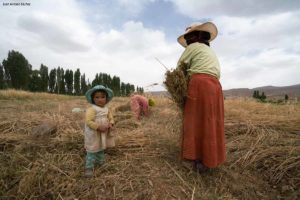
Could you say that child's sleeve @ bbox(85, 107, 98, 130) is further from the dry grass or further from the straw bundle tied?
the straw bundle tied

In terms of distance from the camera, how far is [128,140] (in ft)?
10.1

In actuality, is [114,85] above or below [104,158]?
above

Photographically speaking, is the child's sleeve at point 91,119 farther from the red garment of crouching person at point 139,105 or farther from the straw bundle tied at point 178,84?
the red garment of crouching person at point 139,105

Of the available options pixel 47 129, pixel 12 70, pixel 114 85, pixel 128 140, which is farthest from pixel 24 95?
pixel 12 70

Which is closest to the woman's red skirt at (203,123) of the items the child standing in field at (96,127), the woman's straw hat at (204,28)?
the woman's straw hat at (204,28)

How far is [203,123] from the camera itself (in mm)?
2354

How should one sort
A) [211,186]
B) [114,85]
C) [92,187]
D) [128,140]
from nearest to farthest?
[92,187]
[211,186]
[128,140]
[114,85]

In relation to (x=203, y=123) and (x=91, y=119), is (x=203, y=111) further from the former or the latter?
(x=91, y=119)

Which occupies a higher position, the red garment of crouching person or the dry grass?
the red garment of crouching person

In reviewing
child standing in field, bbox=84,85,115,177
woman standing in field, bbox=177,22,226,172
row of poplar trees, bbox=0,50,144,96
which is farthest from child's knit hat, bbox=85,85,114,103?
row of poplar trees, bbox=0,50,144,96

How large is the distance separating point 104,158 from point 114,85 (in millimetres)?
30068

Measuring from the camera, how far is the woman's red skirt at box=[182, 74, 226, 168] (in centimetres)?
233

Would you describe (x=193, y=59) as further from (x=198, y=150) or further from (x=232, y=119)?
(x=232, y=119)

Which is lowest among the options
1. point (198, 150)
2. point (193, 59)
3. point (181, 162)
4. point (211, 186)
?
point (211, 186)
